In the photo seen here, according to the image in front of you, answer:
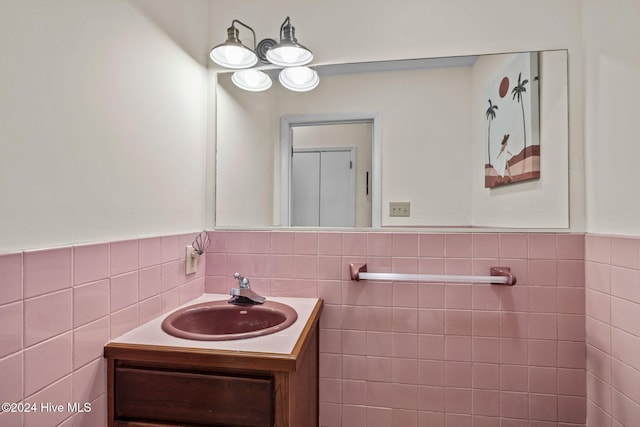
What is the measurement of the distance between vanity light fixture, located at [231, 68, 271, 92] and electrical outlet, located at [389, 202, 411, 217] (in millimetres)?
756

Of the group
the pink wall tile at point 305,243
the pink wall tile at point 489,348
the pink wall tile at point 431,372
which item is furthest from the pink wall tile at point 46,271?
the pink wall tile at point 489,348

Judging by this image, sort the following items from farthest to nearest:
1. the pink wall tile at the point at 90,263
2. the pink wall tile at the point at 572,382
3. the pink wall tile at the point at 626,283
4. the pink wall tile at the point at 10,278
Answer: the pink wall tile at the point at 572,382 → the pink wall tile at the point at 626,283 → the pink wall tile at the point at 90,263 → the pink wall tile at the point at 10,278

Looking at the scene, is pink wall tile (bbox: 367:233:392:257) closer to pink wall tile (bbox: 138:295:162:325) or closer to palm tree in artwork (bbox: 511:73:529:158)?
palm tree in artwork (bbox: 511:73:529:158)

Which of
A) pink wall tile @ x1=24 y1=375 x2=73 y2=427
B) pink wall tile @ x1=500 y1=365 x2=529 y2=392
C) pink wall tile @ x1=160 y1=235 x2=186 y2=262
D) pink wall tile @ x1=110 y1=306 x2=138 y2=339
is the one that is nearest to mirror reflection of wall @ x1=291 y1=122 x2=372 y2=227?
pink wall tile @ x1=160 y1=235 x2=186 y2=262

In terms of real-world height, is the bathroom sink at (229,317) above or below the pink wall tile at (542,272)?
below

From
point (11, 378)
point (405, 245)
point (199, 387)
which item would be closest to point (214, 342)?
point (199, 387)

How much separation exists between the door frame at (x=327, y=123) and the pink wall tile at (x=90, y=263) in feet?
2.25

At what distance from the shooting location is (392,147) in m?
1.37

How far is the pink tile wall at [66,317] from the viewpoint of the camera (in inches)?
25.2

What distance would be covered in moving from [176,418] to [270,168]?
97 cm

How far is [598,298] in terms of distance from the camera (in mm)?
1145

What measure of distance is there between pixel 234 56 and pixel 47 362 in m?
1.18

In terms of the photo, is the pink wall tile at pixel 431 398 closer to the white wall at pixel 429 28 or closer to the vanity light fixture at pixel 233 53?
the white wall at pixel 429 28

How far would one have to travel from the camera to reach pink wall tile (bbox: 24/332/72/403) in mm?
668
